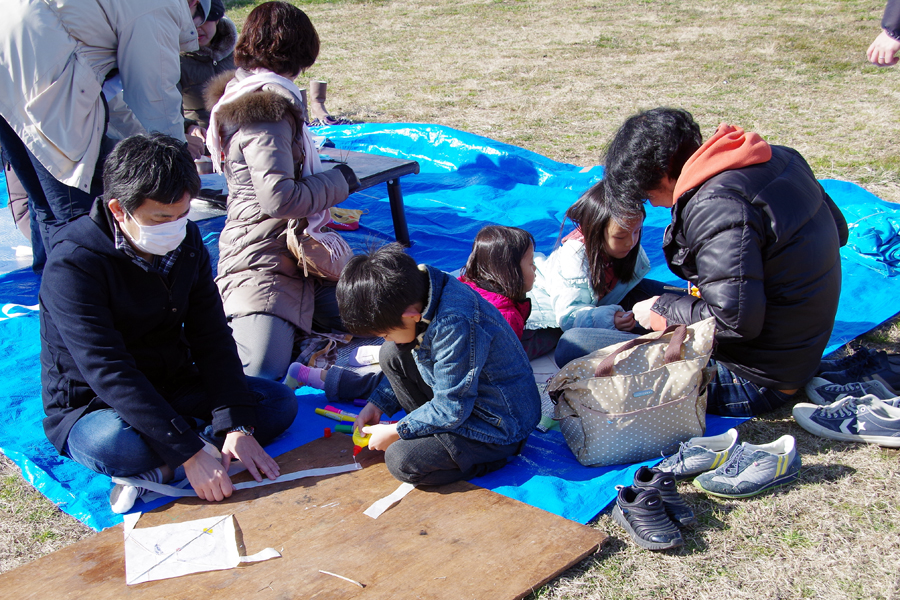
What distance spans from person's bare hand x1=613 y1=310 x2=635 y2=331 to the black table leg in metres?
1.79

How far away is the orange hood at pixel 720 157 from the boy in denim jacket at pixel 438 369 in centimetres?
82

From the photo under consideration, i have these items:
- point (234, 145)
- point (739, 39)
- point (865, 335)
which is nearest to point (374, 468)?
point (234, 145)

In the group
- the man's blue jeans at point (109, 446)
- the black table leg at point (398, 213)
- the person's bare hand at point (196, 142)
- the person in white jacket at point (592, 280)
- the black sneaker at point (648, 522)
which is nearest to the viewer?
the black sneaker at point (648, 522)

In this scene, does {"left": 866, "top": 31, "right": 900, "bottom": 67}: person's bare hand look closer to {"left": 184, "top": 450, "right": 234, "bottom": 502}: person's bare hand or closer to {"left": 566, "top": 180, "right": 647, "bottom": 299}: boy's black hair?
{"left": 566, "top": 180, "right": 647, "bottom": 299}: boy's black hair

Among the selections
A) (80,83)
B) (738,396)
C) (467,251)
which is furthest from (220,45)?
(738,396)

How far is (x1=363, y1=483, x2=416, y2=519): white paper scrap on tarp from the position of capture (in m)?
2.29

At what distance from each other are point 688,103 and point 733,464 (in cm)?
605

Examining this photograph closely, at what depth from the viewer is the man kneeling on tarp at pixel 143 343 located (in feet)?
7.26

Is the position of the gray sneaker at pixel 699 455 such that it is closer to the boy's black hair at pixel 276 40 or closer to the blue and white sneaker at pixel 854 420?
→ the blue and white sneaker at pixel 854 420

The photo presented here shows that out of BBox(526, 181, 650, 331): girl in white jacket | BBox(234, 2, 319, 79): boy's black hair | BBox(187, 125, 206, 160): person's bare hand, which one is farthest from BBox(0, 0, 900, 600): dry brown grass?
BBox(187, 125, 206, 160): person's bare hand

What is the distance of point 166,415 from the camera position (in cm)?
228

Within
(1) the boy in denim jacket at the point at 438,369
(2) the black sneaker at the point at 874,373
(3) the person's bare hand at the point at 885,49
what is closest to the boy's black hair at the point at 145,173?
(1) the boy in denim jacket at the point at 438,369

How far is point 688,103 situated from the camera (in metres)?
7.52

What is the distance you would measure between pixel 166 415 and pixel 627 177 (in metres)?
1.78
